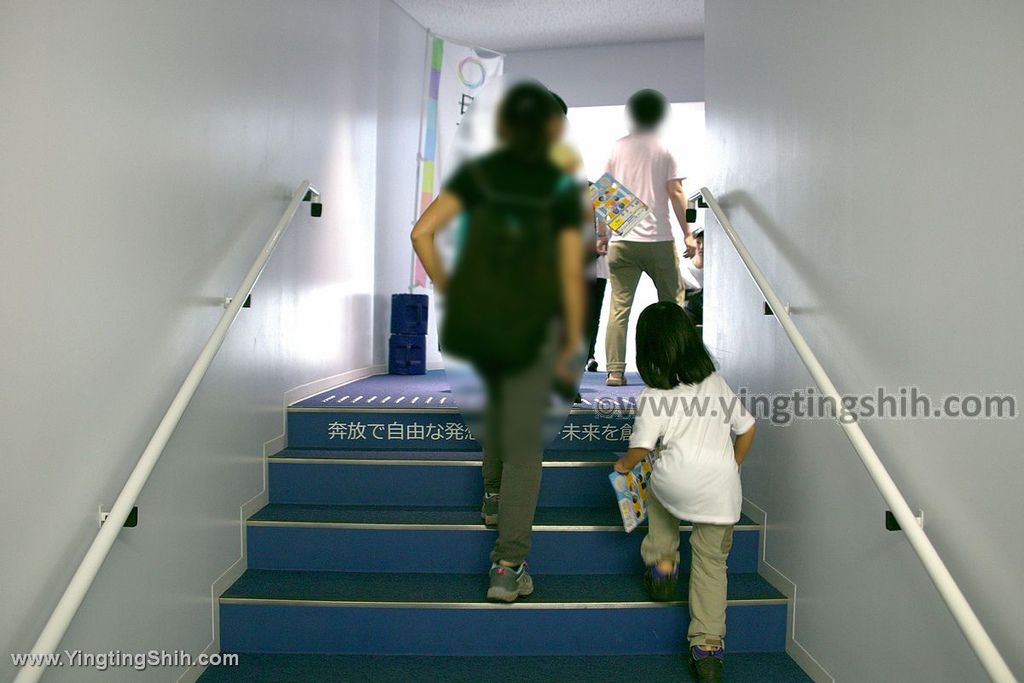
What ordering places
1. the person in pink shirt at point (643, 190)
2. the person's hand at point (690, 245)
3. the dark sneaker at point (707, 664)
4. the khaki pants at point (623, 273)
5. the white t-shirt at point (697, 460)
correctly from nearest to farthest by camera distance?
the person in pink shirt at point (643, 190)
the khaki pants at point (623, 273)
the person's hand at point (690, 245)
the white t-shirt at point (697, 460)
the dark sneaker at point (707, 664)

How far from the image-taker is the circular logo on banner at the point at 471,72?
42 centimetres

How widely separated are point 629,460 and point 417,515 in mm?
1022

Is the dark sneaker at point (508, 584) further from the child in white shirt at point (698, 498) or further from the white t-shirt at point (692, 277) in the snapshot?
the white t-shirt at point (692, 277)

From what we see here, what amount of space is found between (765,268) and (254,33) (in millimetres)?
2004

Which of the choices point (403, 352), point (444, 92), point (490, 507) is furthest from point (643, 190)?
point (403, 352)

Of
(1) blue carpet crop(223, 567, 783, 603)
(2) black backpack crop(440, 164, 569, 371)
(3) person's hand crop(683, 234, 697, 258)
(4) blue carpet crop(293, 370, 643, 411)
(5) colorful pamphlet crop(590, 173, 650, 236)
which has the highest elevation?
(3) person's hand crop(683, 234, 697, 258)

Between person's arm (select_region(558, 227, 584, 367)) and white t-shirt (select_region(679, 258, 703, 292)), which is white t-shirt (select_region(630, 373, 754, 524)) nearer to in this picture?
person's arm (select_region(558, 227, 584, 367))

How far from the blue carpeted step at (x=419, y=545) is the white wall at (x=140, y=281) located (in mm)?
173

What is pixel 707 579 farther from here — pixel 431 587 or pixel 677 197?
pixel 677 197

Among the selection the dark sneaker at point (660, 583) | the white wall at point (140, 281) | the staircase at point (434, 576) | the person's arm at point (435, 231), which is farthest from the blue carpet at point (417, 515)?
the person's arm at point (435, 231)

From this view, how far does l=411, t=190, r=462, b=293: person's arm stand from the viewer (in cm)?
24

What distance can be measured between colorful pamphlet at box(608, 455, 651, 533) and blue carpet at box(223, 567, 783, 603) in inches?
14.1

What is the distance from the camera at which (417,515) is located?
2.95m

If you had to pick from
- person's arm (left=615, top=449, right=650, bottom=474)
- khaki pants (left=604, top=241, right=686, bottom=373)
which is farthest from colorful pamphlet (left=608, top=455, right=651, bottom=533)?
khaki pants (left=604, top=241, right=686, bottom=373)
